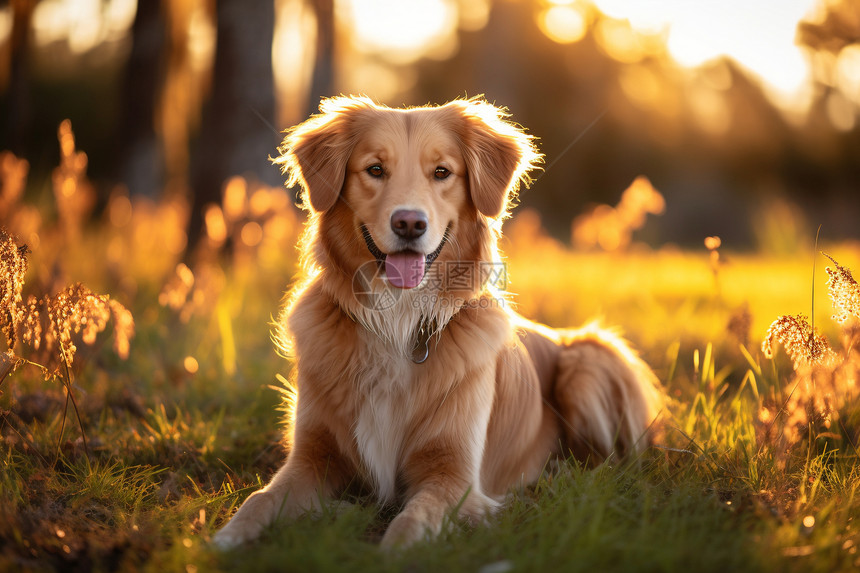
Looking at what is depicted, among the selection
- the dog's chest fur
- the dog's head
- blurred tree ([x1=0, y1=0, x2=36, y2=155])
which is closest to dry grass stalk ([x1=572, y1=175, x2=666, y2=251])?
the dog's head

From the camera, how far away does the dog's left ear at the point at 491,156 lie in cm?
325

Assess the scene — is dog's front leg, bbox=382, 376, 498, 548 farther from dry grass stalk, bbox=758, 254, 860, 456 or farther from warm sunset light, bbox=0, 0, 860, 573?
dry grass stalk, bbox=758, 254, 860, 456

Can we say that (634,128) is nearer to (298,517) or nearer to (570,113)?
(570,113)

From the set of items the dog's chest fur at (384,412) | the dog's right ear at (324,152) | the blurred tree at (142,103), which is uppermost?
the blurred tree at (142,103)

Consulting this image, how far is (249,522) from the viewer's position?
2.45 metres

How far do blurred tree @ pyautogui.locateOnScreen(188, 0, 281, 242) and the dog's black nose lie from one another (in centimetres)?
449

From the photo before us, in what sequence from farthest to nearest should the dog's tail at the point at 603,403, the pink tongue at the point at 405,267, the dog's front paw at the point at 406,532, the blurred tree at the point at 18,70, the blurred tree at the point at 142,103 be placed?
the blurred tree at the point at 142,103
the blurred tree at the point at 18,70
the dog's tail at the point at 603,403
the pink tongue at the point at 405,267
the dog's front paw at the point at 406,532

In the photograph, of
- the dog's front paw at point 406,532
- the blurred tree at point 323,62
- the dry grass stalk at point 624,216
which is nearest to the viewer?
the dog's front paw at point 406,532

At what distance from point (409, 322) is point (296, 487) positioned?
918 millimetres

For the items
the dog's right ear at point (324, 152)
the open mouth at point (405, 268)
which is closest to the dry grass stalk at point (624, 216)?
the dog's right ear at point (324, 152)

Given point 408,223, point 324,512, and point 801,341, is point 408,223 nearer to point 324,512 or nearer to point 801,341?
point 324,512

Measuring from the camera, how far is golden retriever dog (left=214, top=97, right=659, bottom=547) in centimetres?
294

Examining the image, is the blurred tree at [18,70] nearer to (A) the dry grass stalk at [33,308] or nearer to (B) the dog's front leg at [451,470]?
(A) the dry grass stalk at [33,308]

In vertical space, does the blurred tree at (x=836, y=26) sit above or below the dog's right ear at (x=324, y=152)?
above
